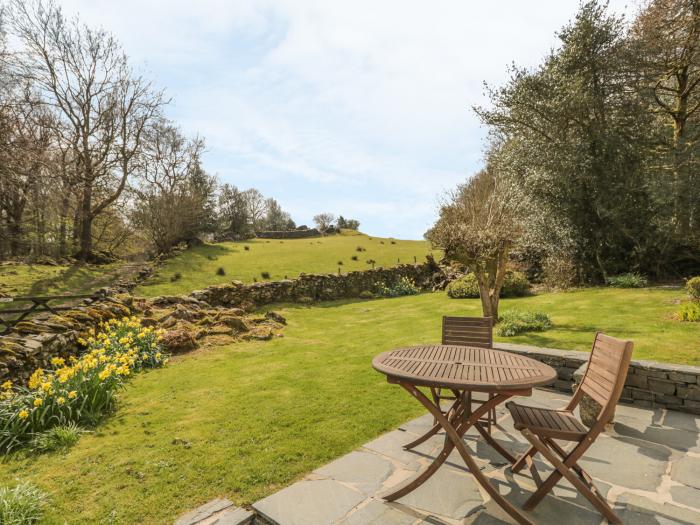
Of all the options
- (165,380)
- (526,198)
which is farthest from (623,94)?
(165,380)

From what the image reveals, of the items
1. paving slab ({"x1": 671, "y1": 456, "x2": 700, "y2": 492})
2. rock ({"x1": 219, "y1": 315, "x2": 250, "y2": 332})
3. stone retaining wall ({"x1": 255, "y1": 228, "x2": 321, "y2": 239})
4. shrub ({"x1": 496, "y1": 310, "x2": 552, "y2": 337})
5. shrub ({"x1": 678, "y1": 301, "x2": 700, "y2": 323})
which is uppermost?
stone retaining wall ({"x1": 255, "y1": 228, "x2": 321, "y2": 239})

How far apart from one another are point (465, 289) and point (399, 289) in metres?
4.56

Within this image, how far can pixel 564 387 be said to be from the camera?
17.7ft

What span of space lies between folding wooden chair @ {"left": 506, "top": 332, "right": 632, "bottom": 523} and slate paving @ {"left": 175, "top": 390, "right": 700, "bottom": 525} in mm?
163

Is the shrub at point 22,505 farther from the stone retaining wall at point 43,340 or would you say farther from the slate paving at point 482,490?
the stone retaining wall at point 43,340

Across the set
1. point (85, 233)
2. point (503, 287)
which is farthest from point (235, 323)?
point (85, 233)

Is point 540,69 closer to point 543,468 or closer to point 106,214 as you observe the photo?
point 543,468

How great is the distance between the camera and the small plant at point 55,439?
13.9 feet

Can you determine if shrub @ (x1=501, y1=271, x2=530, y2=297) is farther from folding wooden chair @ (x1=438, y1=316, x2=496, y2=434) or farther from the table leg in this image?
the table leg

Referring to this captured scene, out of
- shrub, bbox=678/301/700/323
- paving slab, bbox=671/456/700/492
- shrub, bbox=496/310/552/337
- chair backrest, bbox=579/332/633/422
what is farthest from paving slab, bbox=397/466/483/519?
shrub, bbox=678/301/700/323

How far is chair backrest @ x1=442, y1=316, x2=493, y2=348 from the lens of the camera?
4789 mm

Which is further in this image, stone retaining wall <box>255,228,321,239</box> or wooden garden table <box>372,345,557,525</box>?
stone retaining wall <box>255,228,321,239</box>

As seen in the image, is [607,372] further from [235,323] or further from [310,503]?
[235,323]

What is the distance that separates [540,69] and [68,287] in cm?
2063
